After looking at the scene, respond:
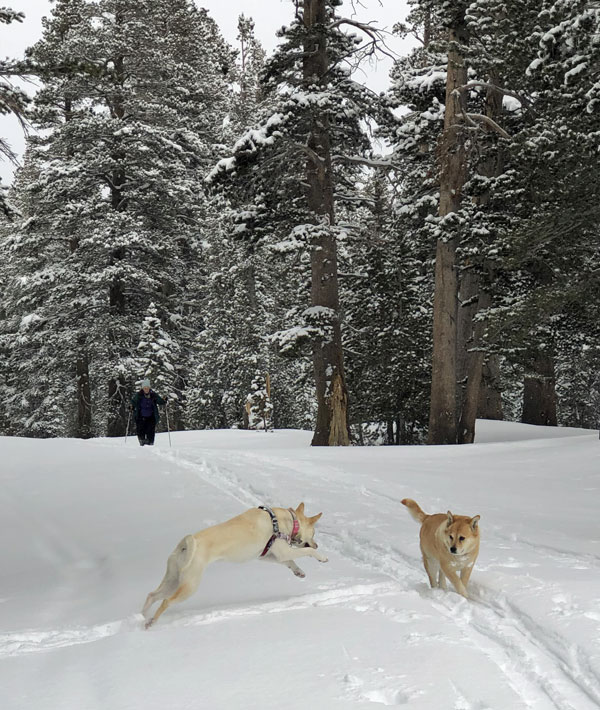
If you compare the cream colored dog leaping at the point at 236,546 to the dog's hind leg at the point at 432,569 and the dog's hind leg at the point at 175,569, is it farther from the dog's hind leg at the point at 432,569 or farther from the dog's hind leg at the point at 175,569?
the dog's hind leg at the point at 432,569

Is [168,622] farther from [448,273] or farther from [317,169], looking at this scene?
[317,169]

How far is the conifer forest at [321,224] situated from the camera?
1249 cm

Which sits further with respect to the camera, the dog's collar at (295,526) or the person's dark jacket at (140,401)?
the person's dark jacket at (140,401)

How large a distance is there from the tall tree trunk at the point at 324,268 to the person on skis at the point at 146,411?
4353 mm

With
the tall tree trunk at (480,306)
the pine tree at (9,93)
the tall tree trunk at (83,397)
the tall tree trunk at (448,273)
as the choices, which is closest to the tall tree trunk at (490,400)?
the tall tree trunk at (480,306)

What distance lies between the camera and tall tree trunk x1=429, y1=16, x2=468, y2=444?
1592 cm

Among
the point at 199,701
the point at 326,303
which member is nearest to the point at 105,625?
the point at 199,701

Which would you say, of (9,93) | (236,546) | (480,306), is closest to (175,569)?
(236,546)

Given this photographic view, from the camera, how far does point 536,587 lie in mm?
5160

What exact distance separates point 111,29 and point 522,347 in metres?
20.3

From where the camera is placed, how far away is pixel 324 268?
16.7m

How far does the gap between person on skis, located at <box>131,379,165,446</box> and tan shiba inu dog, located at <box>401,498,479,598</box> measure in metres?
12.6

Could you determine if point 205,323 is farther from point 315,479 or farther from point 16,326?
point 315,479

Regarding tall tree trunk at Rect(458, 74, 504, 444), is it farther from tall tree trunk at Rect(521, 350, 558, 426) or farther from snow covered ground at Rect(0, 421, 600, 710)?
snow covered ground at Rect(0, 421, 600, 710)
